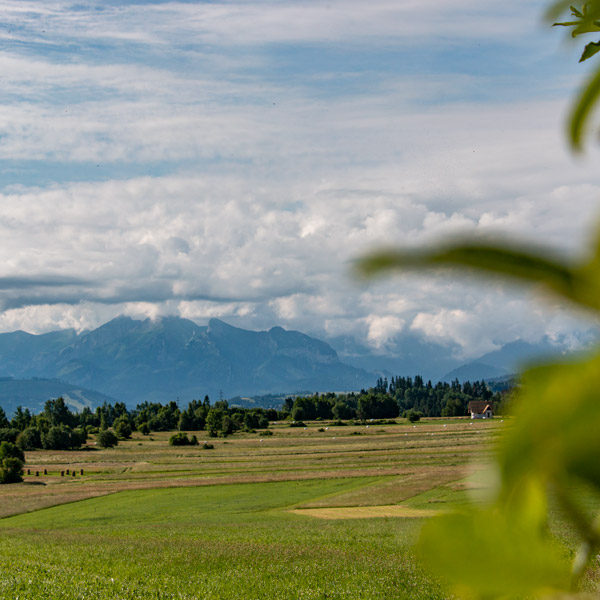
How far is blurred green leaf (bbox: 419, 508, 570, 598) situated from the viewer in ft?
0.88

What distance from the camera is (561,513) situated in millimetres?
354

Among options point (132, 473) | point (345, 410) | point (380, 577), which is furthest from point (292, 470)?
point (345, 410)

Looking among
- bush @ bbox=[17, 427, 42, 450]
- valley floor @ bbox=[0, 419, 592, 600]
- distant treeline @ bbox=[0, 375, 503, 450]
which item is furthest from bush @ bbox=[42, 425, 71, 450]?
valley floor @ bbox=[0, 419, 592, 600]

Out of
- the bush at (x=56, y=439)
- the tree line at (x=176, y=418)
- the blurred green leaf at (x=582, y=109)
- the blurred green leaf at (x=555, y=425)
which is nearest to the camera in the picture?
the blurred green leaf at (x=555, y=425)

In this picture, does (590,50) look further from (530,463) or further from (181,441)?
(181,441)

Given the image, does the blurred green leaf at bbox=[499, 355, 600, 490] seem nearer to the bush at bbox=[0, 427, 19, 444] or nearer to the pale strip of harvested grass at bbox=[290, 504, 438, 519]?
the pale strip of harvested grass at bbox=[290, 504, 438, 519]

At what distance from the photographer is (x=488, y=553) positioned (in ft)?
0.89

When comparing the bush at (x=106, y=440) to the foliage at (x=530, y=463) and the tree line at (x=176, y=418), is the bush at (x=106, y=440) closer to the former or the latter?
the tree line at (x=176, y=418)

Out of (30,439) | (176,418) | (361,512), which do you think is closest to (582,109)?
(361,512)

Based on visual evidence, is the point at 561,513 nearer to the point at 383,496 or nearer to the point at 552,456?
the point at 552,456

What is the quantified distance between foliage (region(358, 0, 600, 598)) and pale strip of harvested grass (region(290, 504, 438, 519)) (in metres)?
33.1

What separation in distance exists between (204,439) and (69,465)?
110 ft

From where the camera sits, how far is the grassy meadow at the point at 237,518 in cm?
1541

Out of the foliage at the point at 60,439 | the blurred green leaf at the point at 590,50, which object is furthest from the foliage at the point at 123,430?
the blurred green leaf at the point at 590,50
